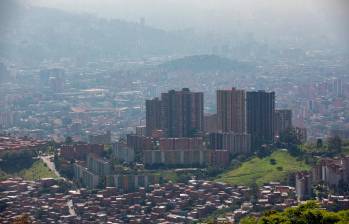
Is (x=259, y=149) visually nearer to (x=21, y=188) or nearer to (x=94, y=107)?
(x=21, y=188)

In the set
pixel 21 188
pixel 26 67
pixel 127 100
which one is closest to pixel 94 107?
pixel 127 100

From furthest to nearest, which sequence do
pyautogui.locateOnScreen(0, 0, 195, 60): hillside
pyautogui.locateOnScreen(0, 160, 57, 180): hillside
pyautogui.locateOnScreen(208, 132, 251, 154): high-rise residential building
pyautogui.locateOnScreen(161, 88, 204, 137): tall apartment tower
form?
pyautogui.locateOnScreen(0, 0, 195, 60): hillside, pyautogui.locateOnScreen(161, 88, 204, 137): tall apartment tower, pyautogui.locateOnScreen(208, 132, 251, 154): high-rise residential building, pyautogui.locateOnScreen(0, 160, 57, 180): hillside

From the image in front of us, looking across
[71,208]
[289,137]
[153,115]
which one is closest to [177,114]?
[153,115]

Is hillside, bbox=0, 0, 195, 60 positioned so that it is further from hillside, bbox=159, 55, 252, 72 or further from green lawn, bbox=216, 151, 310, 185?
green lawn, bbox=216, 151, 310, 185

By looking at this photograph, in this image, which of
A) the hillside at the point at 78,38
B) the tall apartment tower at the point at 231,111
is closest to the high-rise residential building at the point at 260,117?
the tall apartment tower at the point at 231,111

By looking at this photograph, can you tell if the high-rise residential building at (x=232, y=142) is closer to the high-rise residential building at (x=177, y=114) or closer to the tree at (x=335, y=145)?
the high-rise residential building at (x=177, y=114)

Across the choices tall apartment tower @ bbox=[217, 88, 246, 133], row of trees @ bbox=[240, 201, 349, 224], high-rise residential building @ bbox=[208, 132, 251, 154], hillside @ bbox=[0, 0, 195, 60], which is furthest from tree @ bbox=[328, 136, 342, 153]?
hillside @ bbox=[0, 0, 195, 60]
